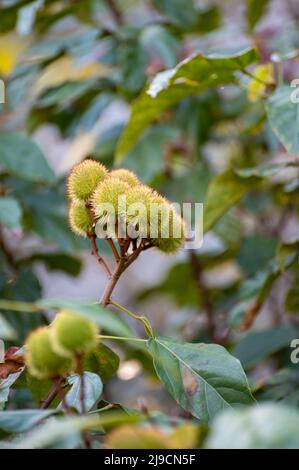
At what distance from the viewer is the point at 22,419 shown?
0.68m

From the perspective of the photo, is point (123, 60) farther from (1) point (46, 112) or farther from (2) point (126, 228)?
(2) point (126, 228)

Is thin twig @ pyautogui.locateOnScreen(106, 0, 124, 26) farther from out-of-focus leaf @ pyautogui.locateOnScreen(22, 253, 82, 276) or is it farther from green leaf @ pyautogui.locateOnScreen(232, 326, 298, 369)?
green leaf @ pyautogui.locateOnScreen(232, 326, 298, 369)

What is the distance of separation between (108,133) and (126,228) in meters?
1.15

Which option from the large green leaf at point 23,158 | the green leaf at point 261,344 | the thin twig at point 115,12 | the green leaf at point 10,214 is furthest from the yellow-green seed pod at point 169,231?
the thin twig at point 115,12

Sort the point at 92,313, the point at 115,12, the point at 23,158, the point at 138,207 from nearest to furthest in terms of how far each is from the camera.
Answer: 1. the point at 92,313
2. the point at 138,207
3. the point at 23,158
4. the point at 115,12

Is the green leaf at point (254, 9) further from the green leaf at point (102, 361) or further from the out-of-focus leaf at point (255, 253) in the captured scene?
the green leaf at point (102, 361)

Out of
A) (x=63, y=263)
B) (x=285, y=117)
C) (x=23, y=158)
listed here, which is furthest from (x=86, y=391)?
(x=63, y=263)

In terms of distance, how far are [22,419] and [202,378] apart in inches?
9.2

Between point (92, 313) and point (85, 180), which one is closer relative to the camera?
point (92, 313)

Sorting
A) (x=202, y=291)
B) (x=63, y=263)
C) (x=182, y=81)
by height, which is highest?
(x=182, y=81)

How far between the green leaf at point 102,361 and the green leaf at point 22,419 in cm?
23

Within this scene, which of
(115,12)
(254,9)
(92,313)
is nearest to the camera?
(92,313)

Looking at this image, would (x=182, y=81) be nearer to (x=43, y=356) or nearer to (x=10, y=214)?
(x=10, y=214)

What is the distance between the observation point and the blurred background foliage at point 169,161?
1357mm
